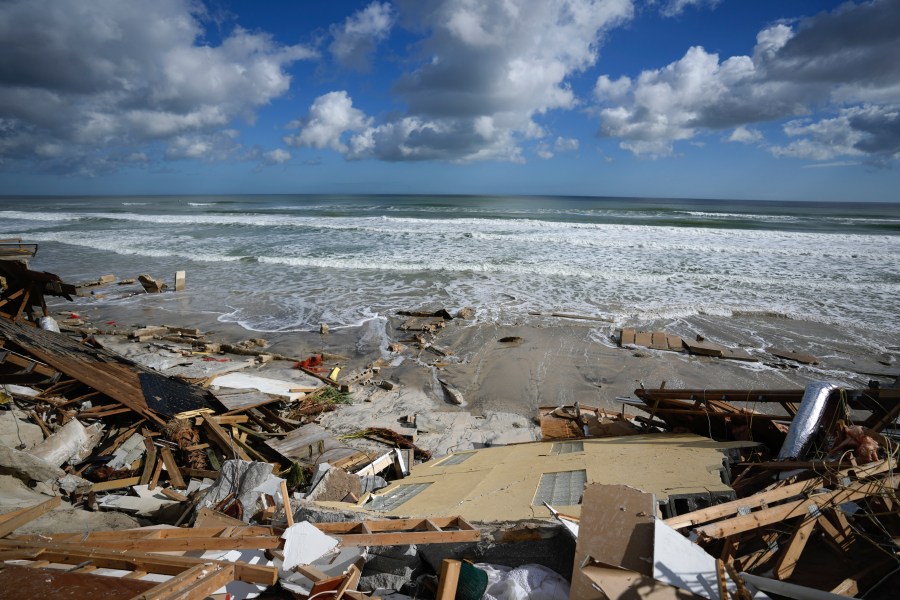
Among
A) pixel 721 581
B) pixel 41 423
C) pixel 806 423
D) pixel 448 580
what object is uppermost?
pixel 806 423

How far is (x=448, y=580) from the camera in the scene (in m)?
2.82

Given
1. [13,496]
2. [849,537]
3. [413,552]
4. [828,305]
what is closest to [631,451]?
[849,537]

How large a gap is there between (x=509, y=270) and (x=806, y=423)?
16.2 m

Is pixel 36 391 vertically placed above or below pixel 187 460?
above

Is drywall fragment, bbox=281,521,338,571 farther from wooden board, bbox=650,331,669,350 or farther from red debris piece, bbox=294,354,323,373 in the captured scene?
wooden board, bbox=650,331,669,350

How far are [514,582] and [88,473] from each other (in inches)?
210

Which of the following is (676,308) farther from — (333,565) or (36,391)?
(36,391)

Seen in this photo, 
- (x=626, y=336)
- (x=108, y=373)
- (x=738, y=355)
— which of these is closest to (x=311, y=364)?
(x=108, y=373)

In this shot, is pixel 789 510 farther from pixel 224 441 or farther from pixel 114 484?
pixel 114 484

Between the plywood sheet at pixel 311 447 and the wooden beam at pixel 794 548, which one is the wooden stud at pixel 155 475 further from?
the wooden beam at pixel 794 548

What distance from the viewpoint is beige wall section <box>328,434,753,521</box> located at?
368 centimetres

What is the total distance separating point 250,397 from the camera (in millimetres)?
7277

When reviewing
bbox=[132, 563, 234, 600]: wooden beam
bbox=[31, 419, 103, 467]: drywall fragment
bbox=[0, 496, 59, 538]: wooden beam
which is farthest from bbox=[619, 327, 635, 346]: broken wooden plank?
bbox=[0, 496, 59, 538]: wooden beam

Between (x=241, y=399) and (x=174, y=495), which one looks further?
(x=241, y=399)
